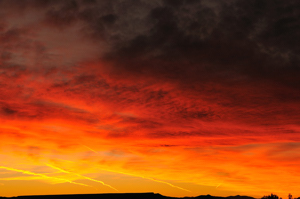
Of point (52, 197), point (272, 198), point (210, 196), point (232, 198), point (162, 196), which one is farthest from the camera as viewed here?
point (272, 198)

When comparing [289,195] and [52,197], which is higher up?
[289,195]

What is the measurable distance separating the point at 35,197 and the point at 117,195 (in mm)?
20050

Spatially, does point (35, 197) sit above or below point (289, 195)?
below

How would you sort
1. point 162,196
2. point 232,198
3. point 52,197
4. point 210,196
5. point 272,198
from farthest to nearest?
point 272,198 < point 232,198 < point 210,196 < point 162,196 < point 52,197

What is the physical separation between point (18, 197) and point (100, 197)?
64.3ft

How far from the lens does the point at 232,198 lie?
116375 millimetres

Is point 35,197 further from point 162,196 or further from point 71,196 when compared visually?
point 162,196

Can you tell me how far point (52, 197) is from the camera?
254ft

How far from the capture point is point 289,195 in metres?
148

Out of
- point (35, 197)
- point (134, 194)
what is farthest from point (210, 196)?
point (35, 197)

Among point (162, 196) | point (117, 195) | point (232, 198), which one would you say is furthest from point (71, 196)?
point (232, 198)

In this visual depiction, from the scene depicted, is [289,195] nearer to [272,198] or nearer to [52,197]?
[272,198]

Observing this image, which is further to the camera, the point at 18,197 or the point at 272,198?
the point at 272,198

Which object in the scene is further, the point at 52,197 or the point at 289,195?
the point at 289,195
